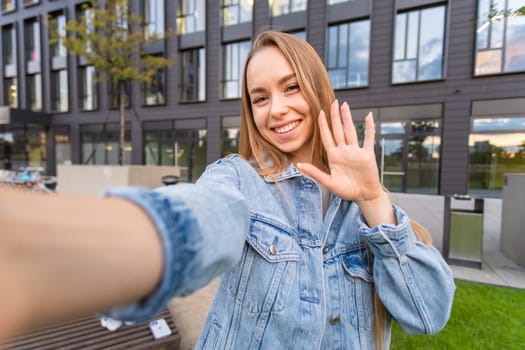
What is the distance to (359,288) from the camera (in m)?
1.01

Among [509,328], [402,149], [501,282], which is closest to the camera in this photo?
[509,328]

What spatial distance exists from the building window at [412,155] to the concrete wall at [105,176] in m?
8.20

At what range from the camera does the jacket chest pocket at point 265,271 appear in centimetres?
94

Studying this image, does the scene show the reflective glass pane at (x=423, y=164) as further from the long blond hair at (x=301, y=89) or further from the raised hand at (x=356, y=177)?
the raised hand at (x=356, y=177)

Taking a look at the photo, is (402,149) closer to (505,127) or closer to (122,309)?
(505,127)

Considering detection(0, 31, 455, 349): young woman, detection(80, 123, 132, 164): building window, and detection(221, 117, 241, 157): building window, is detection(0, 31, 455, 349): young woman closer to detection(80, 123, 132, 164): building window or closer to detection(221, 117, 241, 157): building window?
detection(221, 117, 241, 157): building window

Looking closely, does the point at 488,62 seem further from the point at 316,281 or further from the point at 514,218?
the point at 316,281

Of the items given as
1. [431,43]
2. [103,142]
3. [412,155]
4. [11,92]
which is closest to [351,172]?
[412,155]

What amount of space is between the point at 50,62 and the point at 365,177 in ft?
75.9

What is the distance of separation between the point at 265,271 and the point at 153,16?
58.8ft

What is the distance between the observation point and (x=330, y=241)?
106 cm

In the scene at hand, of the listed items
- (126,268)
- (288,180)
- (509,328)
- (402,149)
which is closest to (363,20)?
(402,149)

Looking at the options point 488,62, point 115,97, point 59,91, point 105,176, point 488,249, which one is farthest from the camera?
point 59,91

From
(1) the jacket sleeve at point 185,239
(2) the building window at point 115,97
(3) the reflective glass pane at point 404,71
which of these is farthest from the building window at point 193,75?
(1) the jacket sleeve at point 185,239
